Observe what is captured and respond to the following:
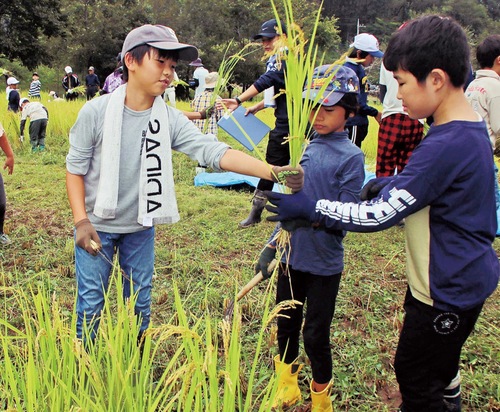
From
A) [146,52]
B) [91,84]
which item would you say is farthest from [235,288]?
[91,84]

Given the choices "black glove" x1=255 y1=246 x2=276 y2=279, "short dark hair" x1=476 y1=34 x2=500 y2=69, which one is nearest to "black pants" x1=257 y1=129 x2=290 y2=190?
"short dark hair" x1=476 y1=34 x2=500 y2=69

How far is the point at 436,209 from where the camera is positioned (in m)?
1.40

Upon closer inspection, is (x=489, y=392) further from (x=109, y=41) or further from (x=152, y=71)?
(x=109, y=41)

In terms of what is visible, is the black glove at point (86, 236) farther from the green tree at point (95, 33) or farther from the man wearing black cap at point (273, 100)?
the green tree at point (95, 33)

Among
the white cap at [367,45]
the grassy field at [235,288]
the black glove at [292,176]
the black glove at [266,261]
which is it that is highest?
the white cap at [367,45]

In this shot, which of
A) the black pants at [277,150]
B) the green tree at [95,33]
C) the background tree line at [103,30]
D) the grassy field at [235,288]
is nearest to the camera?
the grassy field at [235,288]

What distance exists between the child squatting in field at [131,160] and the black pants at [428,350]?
687 millimetres

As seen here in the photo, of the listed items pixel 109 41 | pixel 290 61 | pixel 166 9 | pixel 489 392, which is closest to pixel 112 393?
pixel 290 61

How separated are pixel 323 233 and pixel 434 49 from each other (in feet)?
2.54

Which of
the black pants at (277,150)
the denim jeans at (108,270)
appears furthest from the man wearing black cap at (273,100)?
the denim jeans at (108,270)

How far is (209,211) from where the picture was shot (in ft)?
15.1

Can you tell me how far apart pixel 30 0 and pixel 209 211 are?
21334 mm

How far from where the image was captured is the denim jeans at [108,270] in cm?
189

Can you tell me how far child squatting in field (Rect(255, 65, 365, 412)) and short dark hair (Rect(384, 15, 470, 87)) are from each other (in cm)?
41
